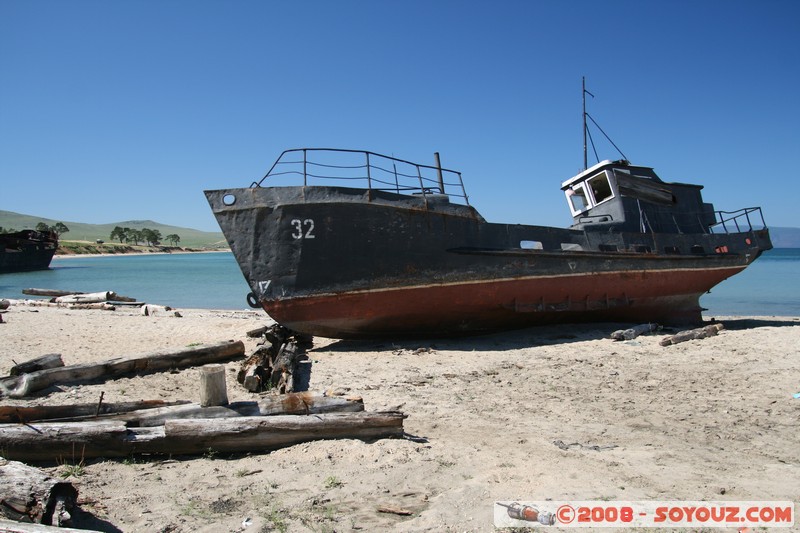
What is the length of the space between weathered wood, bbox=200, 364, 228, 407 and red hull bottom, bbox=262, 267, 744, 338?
14.9 feet

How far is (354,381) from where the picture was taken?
22.6ft

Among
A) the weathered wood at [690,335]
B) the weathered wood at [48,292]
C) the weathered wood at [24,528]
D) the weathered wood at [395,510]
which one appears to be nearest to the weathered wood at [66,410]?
the weathered wood at [24,528]

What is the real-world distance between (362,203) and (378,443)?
537cm

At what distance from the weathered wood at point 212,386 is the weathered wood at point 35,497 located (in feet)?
4.38

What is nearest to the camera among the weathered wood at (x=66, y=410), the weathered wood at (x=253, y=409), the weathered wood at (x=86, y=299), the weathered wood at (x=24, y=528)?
the weathered wood at (x=24, y=528)

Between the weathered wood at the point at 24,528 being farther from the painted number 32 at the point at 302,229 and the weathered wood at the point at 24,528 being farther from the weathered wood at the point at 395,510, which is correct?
the painted number 32 at the point at 302,229

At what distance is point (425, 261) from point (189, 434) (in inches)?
232

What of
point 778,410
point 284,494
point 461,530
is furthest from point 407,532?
point 778,410

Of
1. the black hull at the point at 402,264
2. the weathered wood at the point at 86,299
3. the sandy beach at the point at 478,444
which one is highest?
the black hull at the point at 402,264

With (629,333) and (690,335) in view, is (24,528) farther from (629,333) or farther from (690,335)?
(690,335)

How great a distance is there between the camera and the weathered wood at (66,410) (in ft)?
13.2

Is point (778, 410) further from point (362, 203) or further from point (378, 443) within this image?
point (362, 203)

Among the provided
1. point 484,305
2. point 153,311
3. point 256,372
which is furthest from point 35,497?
point 153,311

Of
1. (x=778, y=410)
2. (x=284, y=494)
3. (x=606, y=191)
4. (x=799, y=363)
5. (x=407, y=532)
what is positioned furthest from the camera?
(x=606, y=191)
